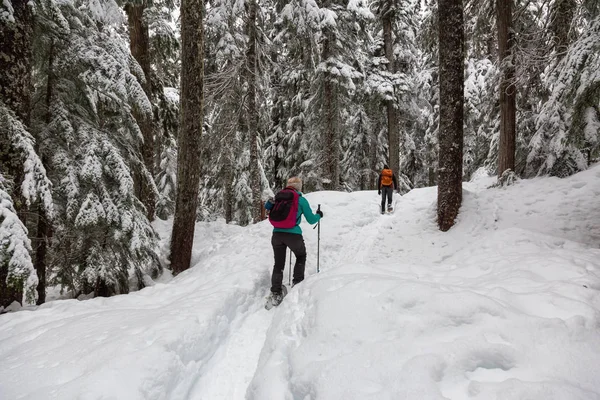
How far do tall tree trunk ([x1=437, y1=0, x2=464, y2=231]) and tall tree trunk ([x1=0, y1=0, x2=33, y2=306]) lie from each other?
323 inches

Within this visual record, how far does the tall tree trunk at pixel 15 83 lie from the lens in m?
4.66

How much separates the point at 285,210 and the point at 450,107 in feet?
16.8

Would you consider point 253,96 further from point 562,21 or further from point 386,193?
point 562,21

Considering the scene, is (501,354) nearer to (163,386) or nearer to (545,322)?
(545,322)

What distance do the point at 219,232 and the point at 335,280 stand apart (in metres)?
6.38

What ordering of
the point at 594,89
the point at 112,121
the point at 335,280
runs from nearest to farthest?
the point at 335,280
the point at 594,89
the point at 112,121

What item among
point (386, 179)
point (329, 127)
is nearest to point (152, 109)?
point (386, 179)

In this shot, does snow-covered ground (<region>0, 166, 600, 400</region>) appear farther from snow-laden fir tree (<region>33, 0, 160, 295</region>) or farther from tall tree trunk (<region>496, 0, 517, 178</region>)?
tall tree trunk (<region>496, 0, 517, 178</region>)

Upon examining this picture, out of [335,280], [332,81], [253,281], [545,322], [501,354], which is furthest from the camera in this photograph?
[332,81]

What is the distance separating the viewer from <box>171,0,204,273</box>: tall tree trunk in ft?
22.1

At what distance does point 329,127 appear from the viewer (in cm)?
1488

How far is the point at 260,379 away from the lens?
10.4 feet

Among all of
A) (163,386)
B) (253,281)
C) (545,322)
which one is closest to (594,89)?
(545,322)

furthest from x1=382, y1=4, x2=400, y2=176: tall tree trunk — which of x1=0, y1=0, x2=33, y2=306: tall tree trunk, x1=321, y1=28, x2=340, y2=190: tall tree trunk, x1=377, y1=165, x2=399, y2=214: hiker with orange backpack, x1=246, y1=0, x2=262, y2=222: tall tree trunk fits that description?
x1=0, y1=0, x2=33, y2=306: tall tree trunk
